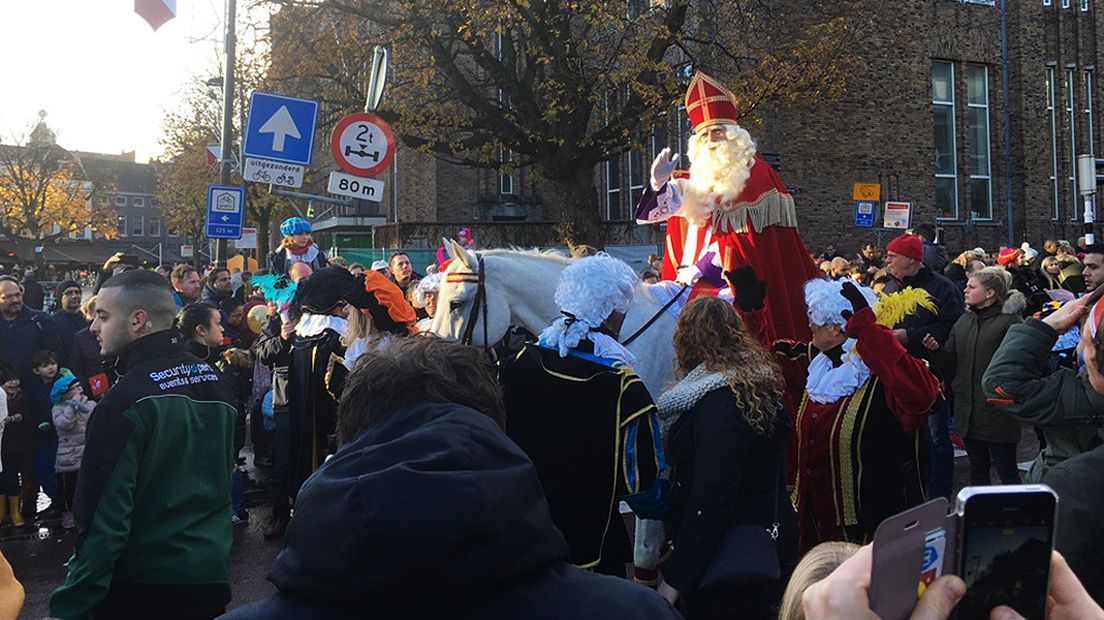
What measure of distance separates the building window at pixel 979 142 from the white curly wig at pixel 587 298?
2586cm

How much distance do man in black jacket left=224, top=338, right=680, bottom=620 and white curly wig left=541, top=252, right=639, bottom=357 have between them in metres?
2.27

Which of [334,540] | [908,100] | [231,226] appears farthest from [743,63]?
[334,540]

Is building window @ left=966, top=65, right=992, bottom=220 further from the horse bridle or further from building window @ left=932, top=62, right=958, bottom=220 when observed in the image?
the horse bridle

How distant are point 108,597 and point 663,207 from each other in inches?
166

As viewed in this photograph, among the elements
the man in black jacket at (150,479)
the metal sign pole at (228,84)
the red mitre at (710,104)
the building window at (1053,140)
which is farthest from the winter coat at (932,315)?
the building window at (1053,140)

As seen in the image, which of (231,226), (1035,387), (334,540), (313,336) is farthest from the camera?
(231,226)

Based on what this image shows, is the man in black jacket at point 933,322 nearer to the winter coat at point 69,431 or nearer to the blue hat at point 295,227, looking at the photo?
the blue hat at point 295,227

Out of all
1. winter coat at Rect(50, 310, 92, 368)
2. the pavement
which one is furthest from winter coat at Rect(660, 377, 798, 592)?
winter coat at Rect(50, 310, 92, 368)

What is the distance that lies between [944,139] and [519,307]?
25062mm

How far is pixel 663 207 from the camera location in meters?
6.42

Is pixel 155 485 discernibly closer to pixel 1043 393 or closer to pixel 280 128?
pixel 1043 393

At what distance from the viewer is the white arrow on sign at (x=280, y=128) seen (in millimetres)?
11633

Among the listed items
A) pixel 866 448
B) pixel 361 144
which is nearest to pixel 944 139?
pixel 361 144

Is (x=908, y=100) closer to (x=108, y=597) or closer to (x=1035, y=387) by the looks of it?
(x=1035, y=387)
